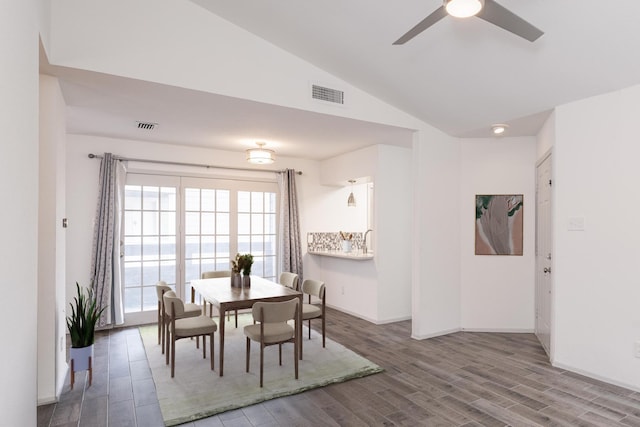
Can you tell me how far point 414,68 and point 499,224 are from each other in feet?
8.50

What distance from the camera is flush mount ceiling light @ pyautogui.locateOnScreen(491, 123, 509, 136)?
14.5 feet

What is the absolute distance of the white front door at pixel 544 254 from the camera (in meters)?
4.13

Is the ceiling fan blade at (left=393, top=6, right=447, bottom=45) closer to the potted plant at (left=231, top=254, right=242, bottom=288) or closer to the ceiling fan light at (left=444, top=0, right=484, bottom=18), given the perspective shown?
the ceiling fan light at (left=444, top=0, right=484, bottom=18)

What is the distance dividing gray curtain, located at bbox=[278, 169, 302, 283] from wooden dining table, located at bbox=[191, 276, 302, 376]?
1660 millimetres

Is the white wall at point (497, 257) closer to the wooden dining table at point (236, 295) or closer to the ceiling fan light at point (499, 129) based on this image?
the ceiling fan light at point (499, 129)

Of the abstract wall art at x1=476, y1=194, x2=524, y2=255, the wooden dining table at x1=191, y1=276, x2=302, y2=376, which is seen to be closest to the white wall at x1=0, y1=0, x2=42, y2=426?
the wooden dining table at x1=191, y1=276, x2=302, y2=376

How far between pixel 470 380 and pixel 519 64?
292 cm

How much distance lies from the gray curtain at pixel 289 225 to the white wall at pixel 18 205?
4235mm

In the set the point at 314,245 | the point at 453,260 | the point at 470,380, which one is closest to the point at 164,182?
the point at 314,245

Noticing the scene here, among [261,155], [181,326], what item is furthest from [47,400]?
[261,155]

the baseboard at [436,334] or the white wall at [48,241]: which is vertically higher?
Answer: the white wall at [48,241]

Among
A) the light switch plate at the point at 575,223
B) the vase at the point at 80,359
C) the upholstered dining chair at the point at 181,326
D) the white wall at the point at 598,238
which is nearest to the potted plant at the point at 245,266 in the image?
the upholstered dining chair at the point at 181,326

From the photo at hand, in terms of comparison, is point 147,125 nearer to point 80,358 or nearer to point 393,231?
point 80,358

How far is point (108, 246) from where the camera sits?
16.2ft
